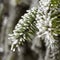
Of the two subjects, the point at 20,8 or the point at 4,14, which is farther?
the point at 4,14

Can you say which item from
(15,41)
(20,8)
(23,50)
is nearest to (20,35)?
(15,41)

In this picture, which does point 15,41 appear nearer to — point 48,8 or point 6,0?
point 48,8

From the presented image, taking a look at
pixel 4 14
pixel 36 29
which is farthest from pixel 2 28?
pixel 36 29

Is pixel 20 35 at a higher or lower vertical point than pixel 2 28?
lower

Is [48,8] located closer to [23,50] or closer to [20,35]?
[20,35]

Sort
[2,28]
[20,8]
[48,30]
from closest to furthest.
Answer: [48,30] < [20,8] < [2,28]

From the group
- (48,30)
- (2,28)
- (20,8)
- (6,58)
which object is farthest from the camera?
(2,28)

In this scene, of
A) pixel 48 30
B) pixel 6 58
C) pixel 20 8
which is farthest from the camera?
pixel 6 58

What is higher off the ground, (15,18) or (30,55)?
(15,18)

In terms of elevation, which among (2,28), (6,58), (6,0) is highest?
(6,0)
